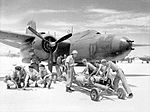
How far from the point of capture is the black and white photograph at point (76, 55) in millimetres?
6110

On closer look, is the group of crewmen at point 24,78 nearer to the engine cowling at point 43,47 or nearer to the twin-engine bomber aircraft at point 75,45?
the twin-engine bomber aircraft at point 75,45

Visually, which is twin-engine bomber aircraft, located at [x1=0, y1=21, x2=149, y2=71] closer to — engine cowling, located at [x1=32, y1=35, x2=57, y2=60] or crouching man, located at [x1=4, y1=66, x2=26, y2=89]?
engine cowling, located at [x1=32, y1=35, x2=57, y2=60]

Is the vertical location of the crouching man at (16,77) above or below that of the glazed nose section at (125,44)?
below

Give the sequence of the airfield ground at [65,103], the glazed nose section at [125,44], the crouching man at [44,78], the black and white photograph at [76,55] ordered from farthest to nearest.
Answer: the glazed nose section at [125,44], the crouching man at [44,78], the black and white photograph at [76,55], the airfield ground at [65,103]

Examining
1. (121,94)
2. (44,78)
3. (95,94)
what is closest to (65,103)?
(95,94)

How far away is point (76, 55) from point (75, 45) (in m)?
2.55

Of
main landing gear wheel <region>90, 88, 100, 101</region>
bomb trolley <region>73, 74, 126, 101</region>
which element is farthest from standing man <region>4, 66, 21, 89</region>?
main landing gear wheel <region>90, 88, 100, 101</region>

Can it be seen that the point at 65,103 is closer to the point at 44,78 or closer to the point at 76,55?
the point at 44,78

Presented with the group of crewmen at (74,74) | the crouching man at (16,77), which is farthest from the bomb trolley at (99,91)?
the crouching man at (16,77)

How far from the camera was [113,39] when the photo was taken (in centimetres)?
1051

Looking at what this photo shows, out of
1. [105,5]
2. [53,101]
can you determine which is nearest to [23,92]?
[53,101]

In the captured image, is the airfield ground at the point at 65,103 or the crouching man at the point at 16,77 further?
the crouching man at the point at 16,77

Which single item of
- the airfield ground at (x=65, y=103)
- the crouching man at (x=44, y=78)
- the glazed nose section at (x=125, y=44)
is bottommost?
the airfield ground at (x=65, y=103)

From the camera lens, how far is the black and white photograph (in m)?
6.11
